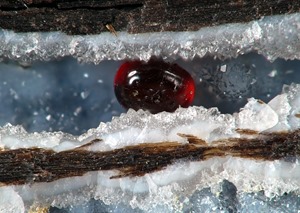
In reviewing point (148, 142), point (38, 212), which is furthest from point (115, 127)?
point (38, 212)

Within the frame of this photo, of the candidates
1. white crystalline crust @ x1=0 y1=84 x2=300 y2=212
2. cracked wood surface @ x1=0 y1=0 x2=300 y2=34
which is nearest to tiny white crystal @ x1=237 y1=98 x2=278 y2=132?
white crystalline crust @ x1=0 y1=84 x2=300 y2=212

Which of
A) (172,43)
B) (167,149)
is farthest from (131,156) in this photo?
(172,43)

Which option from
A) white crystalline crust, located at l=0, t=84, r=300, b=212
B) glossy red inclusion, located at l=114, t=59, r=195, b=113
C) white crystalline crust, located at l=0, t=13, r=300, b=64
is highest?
white crystalline crust, located at l=0, t=13, r=300, b=64

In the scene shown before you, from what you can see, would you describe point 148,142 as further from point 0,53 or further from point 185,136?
point 0,53

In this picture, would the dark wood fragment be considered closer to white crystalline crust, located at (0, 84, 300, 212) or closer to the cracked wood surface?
white crystalline crust, located at (0, 84, 300, 212)

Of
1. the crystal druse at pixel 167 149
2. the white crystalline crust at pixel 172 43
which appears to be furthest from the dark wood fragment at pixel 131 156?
the white crystalline crust at pixel 172 43

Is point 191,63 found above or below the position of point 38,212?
above

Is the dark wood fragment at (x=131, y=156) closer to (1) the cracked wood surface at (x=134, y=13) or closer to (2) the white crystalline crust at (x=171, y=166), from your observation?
(2) the white crystalline crust at (x=171, y=166)

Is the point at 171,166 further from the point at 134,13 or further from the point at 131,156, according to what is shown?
the point at 134,13
